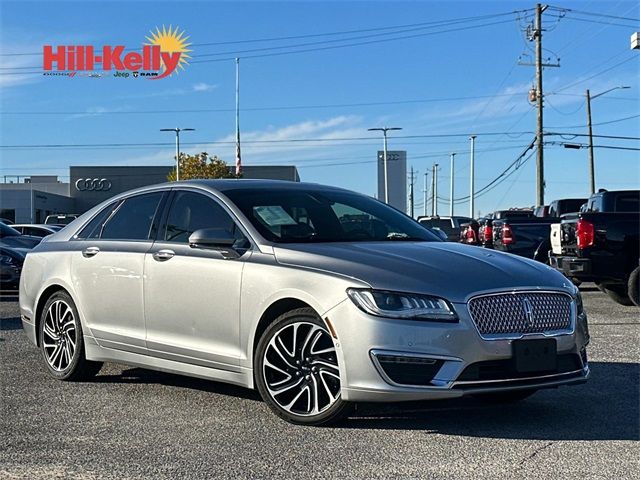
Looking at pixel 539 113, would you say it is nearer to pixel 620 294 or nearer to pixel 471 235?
pixel 471 235

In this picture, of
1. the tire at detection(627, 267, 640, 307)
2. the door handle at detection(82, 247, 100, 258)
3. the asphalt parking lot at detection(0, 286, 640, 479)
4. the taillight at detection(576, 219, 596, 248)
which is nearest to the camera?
the asphalt parking lot at detection(0, 286, 640, 479)

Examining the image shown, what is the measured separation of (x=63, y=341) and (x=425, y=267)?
11.0 ft

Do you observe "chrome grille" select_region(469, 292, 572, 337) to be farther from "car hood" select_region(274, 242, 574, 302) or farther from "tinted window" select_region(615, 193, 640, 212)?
"tinted window" select_region(615, 193, 640, 212)

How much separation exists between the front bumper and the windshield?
1056 millimetres

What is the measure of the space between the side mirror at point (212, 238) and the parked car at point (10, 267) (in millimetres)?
10476

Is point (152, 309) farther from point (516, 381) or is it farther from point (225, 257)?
point (516, 381)

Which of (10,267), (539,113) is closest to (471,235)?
(10,267)

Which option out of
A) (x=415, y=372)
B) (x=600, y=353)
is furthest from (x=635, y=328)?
(x=415, y=372)

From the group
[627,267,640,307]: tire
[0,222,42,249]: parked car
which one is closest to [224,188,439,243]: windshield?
[627,267,640,307]: tire

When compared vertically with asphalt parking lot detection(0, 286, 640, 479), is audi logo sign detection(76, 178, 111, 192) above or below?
above

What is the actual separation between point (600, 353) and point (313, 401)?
13.1 feet

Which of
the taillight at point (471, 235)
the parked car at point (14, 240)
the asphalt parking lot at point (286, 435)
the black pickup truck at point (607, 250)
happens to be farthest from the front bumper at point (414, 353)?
the taillight at point (471, 235)

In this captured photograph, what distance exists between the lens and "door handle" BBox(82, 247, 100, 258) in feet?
22.0

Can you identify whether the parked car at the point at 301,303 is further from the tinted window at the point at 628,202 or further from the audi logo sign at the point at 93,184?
Result: the audi logo sign at the point at 93,184
